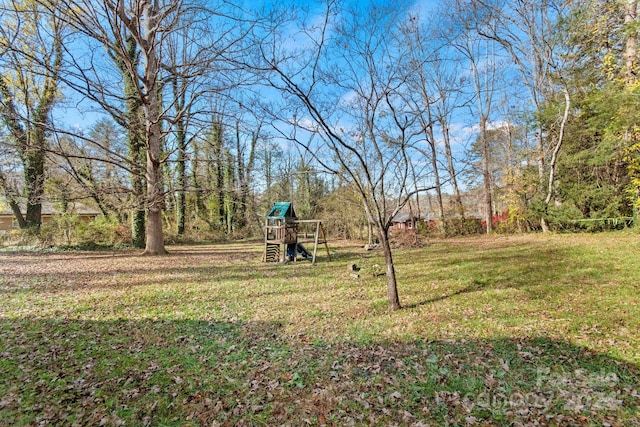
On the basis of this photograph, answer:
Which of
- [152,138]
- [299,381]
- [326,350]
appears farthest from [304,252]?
[299,381]

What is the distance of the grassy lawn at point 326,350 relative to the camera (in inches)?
108

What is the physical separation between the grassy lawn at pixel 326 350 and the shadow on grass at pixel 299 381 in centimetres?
2

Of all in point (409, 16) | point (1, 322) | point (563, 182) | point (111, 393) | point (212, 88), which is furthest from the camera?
point (563, 182)

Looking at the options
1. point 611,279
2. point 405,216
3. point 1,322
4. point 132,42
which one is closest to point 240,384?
point 1,322

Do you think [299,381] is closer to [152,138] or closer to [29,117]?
[152,138]

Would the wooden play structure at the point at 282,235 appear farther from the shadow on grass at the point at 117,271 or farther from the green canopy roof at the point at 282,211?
the shadow on grass at the point at 117,271

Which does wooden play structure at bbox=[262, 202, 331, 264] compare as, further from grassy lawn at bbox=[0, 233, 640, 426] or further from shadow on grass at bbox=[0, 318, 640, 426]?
shadow on grass at bbox=[0, 318, 640, 426]

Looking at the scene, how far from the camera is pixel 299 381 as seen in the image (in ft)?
10.7

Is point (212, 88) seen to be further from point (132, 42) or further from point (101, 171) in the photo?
point (101, 171)

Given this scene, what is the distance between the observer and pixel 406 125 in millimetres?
5266

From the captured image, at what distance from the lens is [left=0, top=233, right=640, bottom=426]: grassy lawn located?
8.98 ft

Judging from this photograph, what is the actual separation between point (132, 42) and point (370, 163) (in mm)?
11544

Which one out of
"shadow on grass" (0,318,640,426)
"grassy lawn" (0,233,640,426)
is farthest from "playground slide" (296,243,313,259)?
"shadow on grass" (0,318,640,426)

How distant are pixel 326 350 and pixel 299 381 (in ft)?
2.53
